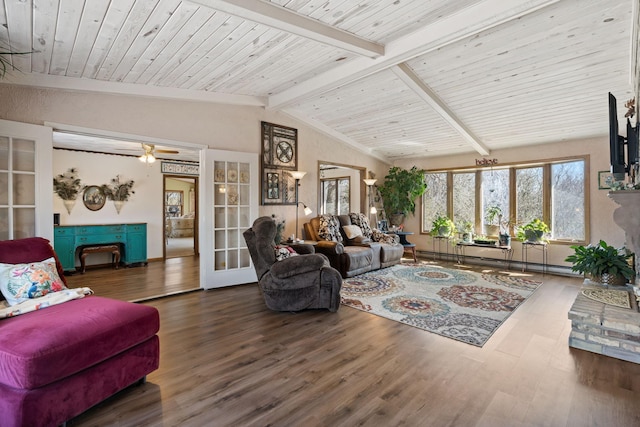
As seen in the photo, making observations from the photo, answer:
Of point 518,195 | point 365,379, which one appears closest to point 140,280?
point 365,379

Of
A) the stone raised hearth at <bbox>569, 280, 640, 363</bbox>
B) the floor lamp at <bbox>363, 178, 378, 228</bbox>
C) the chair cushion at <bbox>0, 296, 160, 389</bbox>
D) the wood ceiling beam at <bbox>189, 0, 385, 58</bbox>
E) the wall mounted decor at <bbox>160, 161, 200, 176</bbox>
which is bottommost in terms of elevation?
the stone raised hearth at <bbox>569, 280, 640, 363</bbox>

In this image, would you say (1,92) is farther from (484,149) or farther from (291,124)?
(484,149)

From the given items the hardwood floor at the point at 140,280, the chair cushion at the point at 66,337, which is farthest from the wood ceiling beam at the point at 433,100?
the hardwood floor at the point at 140,280

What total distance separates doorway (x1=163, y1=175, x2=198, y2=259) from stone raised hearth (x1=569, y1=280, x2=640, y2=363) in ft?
24.5

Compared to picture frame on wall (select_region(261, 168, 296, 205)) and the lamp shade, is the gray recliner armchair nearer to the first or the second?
picture frame on wall (select_region(261, 168, 296, 205))

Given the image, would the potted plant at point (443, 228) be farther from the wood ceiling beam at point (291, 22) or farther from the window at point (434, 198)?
the wood ceiling beam at point (291, 22)

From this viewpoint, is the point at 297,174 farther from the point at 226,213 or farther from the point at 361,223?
the point at 361,223

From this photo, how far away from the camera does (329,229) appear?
565 cm

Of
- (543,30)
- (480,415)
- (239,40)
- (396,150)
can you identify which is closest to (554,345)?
(480,415)

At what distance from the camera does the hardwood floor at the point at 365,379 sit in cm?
182

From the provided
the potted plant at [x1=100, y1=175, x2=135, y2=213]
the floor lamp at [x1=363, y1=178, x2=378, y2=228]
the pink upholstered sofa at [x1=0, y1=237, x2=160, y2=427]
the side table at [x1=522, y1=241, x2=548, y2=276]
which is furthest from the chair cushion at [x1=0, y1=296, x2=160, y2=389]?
the side table at [x1=522, y1=241, x2=548, y2=276]

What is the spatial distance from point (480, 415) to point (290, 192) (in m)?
4.32

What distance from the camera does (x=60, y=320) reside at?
1867mm

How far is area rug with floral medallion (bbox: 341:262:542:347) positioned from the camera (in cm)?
320
